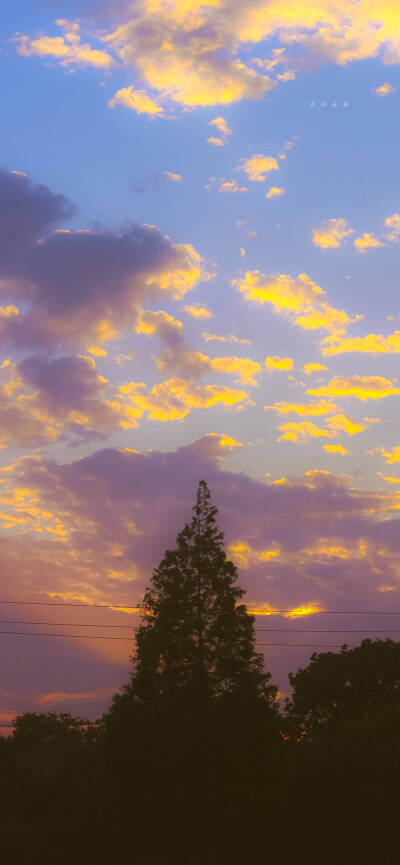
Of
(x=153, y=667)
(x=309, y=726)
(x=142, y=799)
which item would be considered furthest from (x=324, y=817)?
(x=309, y=726)

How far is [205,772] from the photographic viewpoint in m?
35.6

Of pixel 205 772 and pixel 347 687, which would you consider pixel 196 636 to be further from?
pixel 347 687

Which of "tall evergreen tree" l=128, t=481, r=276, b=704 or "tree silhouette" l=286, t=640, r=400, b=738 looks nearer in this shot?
"tall evergreen tree" l=128, t=481, r=276, b=704

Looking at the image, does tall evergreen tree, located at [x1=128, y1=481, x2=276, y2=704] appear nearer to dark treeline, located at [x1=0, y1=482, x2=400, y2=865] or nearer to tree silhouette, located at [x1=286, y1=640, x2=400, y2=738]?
dark treeline, located at [x1=0, y1=482, x2=400, y2=865]

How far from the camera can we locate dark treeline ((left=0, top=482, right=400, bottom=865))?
28781 millimetres

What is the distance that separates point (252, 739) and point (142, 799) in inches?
235

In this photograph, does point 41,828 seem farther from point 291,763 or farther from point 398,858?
point 398,858

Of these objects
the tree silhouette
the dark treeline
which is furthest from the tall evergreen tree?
the tree silhouette

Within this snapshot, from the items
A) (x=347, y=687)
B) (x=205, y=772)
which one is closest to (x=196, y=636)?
(x=205, y=772)

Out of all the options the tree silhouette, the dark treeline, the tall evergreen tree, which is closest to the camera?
the dark treeline

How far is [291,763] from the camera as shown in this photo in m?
35.1

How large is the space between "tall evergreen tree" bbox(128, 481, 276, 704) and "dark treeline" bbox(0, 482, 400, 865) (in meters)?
0.06

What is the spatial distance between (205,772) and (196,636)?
6929 millimetres

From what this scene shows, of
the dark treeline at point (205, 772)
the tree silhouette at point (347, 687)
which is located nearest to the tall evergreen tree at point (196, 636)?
the dark treeline at point (205, 772)
